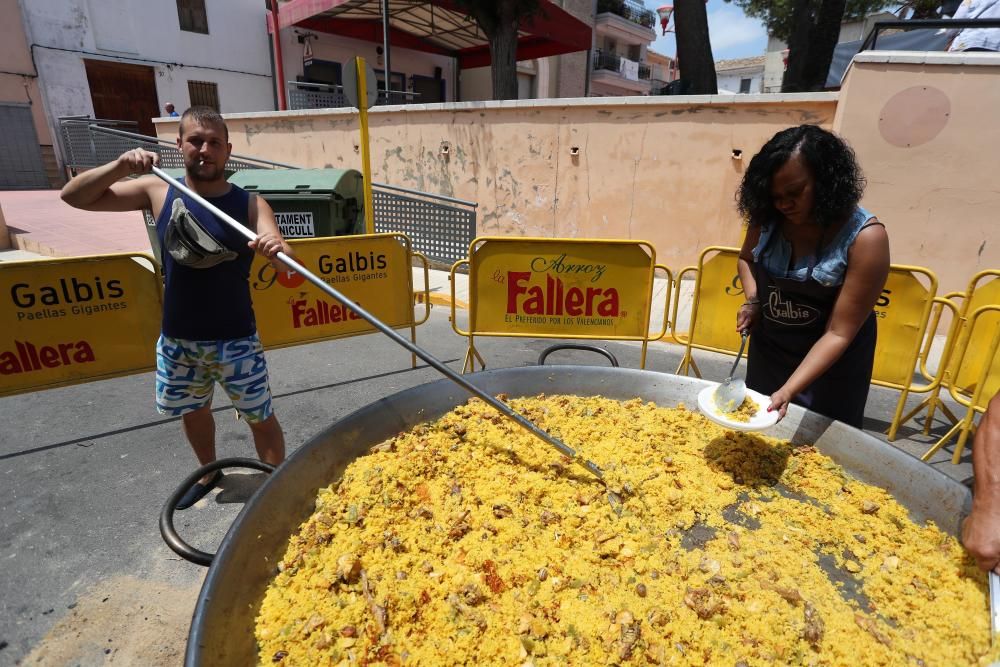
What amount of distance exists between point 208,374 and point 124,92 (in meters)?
20.4

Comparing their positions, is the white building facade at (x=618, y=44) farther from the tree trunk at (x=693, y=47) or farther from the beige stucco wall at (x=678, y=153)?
the beige stucco wall at (x=678, y=153)

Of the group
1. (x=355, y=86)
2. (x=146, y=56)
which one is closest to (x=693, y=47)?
(x=355, y=86)

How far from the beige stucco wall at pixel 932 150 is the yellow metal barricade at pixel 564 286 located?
3.84 metres

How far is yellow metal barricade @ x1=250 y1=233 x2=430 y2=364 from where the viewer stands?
4207 millimetres

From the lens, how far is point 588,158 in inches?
332

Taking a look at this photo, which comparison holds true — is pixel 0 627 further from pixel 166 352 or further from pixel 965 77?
pixel 965 77

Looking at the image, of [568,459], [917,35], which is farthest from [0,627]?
[917,35]

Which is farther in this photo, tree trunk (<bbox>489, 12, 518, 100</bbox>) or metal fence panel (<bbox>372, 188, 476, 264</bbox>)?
tree trunk (<bbox>489, 12, 518, 100</bbox>)

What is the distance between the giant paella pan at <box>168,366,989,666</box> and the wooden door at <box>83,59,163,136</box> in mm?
21011

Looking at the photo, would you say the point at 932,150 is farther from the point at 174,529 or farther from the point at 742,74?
the point at 742,74

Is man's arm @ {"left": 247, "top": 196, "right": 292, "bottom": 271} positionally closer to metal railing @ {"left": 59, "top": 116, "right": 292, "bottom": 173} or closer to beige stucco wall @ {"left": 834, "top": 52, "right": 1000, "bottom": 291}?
beige stucco wall @ {"left": 834, "top": 52, "right": 1000, "bottom": 291}

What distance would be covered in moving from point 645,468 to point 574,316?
2438 millimetres

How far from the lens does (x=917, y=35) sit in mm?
9672

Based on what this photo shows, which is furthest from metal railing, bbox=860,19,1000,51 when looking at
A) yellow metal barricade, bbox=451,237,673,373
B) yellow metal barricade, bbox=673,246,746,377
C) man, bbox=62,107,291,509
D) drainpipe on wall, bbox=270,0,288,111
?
drainpipe on wall, bbox=270,0,288,111
